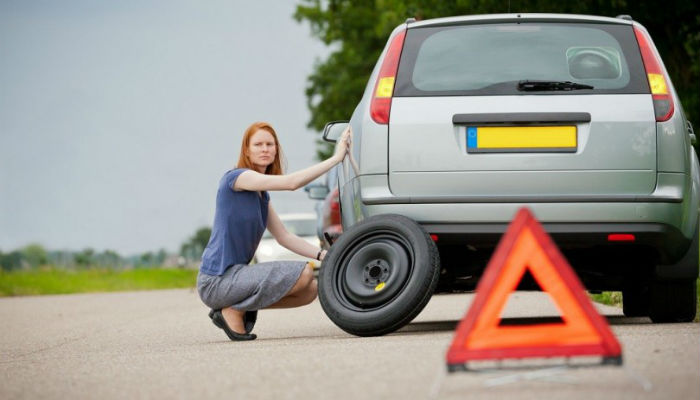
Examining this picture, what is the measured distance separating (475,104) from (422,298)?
113 cm

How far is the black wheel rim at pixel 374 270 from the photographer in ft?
23.9

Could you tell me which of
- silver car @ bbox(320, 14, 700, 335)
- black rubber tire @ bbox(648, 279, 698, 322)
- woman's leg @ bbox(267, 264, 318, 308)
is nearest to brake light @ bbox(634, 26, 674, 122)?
silver car @ bbox(320, 14, 700, 335)

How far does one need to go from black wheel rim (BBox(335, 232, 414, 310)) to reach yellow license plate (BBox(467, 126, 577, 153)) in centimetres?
70

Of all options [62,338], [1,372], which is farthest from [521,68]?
[62,338]

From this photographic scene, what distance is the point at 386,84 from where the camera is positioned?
7.58 metres

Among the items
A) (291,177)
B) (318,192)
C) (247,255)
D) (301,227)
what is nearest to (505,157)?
(291,177)

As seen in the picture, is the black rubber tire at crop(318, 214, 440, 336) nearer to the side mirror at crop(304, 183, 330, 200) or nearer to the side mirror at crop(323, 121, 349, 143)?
the side mirror at crop(323, 121, 349, 143)

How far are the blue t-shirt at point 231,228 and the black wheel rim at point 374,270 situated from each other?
1096mm

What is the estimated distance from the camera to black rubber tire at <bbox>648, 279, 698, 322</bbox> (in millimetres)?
8133

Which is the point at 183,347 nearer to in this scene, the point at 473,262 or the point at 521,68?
the point at 473,262

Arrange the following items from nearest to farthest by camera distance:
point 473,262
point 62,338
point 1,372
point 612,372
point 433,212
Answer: point 612,372 < point 1,372 < point 433,212 < point 473,262 < point 62,338

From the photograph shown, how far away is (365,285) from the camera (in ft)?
24.5

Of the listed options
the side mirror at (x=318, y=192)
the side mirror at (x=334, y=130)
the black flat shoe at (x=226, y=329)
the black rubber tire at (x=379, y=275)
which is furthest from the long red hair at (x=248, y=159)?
the side mirror at (x=318, y=192)

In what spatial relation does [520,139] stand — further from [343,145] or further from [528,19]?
[343,145]
